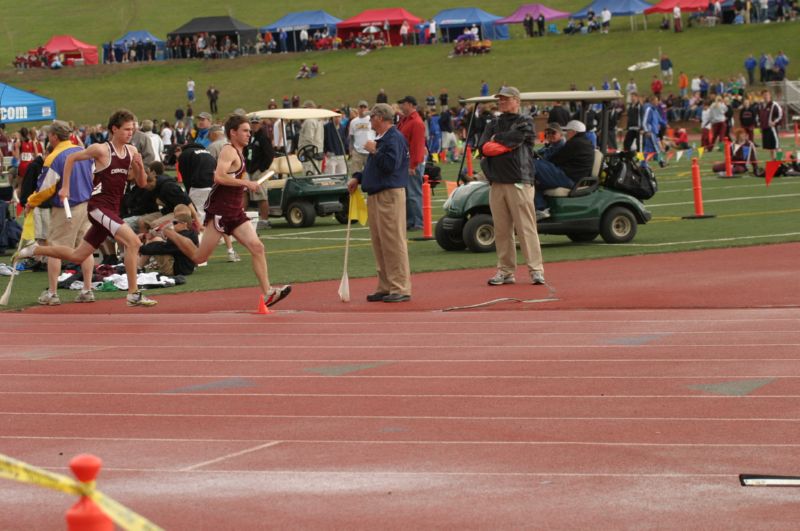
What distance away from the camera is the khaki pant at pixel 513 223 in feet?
50.0

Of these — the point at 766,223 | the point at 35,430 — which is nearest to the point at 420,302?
the point at 35,430

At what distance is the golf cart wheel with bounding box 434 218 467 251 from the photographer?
763 inches

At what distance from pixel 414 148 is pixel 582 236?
9.20ft

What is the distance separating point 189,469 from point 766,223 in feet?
51.4

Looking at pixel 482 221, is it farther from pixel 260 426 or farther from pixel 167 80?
pixel 167 80

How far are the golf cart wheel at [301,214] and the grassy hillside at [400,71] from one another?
4555 cm

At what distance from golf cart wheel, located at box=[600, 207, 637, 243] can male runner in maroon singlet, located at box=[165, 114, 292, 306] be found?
248 inches

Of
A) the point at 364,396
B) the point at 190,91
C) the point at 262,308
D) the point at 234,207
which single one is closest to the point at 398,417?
the point at 364,396

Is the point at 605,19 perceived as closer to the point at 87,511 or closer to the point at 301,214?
the point at 301,214

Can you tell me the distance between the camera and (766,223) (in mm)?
21625

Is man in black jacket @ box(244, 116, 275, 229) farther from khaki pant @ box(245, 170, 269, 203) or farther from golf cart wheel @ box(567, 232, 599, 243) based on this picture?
golf cart wheel @ box(567, 232, 599, 243)

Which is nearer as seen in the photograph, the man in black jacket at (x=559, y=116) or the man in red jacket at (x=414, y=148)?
the man in black jacket at (x=559, y=116)

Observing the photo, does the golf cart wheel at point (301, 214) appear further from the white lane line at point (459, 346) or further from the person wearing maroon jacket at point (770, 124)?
the person wearing maroon jacket at point (770, 124)

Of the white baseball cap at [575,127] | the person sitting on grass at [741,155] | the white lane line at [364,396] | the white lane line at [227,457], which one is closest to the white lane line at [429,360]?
the white lane line at [364,396]
